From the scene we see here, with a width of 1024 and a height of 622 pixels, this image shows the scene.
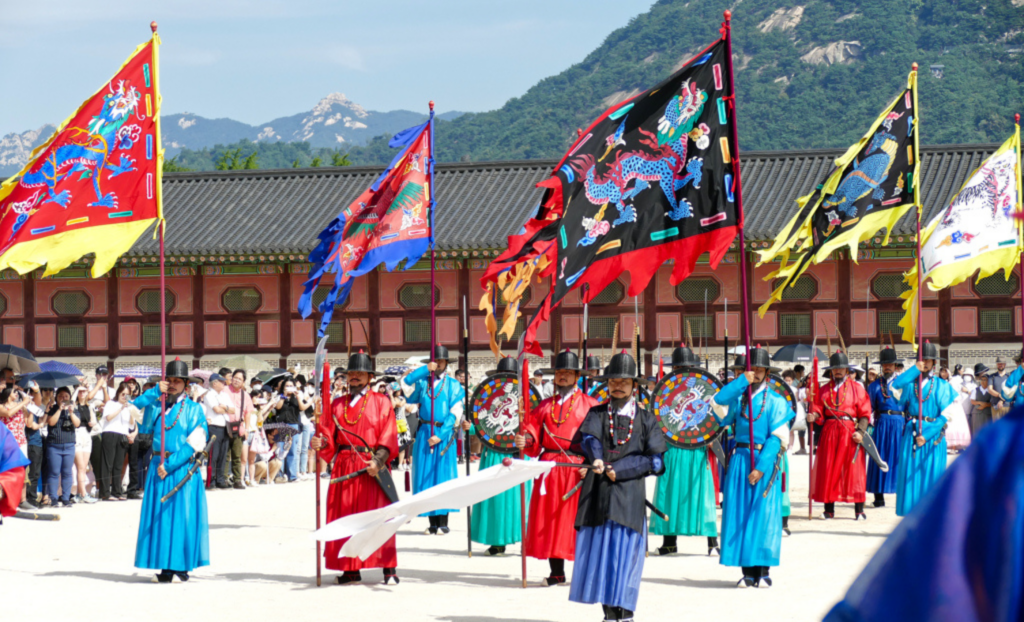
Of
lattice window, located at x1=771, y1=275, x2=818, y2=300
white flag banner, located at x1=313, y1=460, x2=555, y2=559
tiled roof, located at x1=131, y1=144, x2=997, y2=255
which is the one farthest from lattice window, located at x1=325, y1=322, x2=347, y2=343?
white flag banner, located at x1=313, y1=460, x2=555, y2=559

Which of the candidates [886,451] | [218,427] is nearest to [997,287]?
[886,451]

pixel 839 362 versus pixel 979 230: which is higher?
pixel 979 230

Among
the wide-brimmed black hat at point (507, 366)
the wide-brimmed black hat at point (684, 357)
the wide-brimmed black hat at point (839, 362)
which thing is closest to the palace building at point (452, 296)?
the wide-brimmed black hat at point (839, 362)

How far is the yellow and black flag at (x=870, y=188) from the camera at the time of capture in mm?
10656

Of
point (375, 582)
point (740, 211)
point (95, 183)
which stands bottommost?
point (375, 582)

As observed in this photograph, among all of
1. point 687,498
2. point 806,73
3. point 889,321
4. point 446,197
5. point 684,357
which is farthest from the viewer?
point 806,73

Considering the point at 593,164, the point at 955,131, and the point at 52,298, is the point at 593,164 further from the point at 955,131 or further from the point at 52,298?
the point at 955,131

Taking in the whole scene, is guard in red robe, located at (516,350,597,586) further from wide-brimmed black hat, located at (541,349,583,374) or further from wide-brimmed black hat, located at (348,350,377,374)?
wide-brimmed black hat, located at (348,350,377,374)

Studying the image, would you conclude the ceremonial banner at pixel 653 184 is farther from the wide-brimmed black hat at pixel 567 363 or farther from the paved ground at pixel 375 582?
the paved ground at pixel 375 582

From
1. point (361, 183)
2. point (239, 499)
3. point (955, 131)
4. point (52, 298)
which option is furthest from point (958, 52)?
point (239, 499)

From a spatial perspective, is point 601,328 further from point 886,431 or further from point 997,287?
point 886,431

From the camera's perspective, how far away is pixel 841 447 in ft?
42.6

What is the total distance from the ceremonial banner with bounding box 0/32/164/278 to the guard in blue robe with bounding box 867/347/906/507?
8.66 m

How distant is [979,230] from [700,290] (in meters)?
13.6
